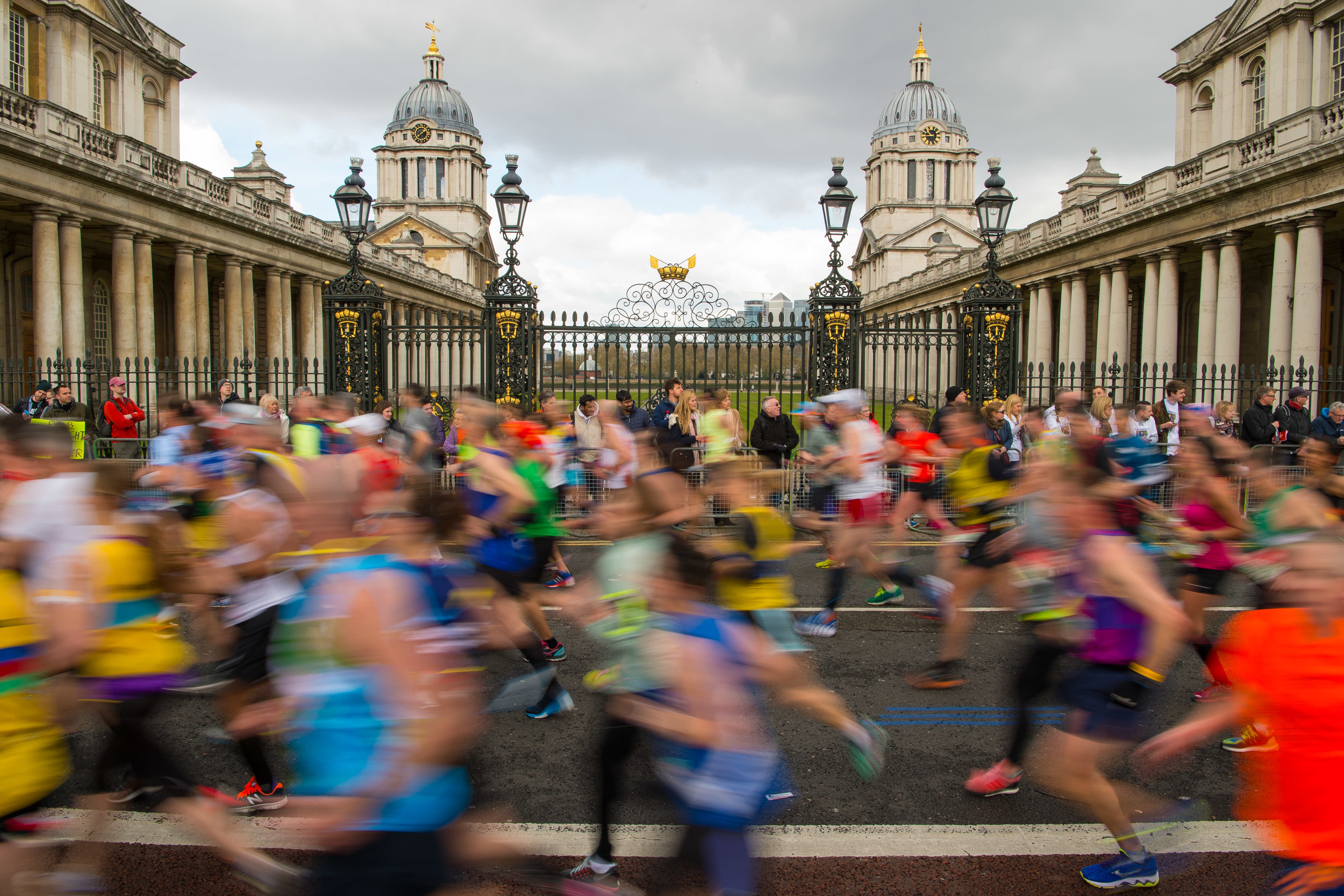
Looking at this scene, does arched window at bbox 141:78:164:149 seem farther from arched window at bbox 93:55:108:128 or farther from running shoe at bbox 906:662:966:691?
running shoe at bbox 906:662:966:691

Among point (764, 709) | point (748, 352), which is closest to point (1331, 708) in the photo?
point (764, 709)

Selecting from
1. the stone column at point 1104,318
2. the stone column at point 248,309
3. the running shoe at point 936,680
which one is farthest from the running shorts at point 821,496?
the stone column at point 248,309

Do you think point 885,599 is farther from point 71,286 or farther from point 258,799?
point 71,286

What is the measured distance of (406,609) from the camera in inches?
102

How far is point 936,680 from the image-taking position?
582 centimetres

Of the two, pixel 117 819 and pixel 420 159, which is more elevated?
Answer: pixel 420 159

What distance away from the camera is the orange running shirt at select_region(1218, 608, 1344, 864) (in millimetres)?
2480

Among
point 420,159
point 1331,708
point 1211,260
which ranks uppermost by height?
point 420,159

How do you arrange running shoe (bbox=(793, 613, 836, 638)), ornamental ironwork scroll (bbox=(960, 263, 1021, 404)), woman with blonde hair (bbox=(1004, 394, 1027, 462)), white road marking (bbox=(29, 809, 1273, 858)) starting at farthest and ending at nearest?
ornamental ironwork scroll (bbox=(960, 263, 1021, 404))
woman with blonde hair (bbox=(1004, 394, 1027, 462))
running shoe (bbox=(793, 613, 836, 638))
white road marking (bbox=(29, 809, 1273, 858))

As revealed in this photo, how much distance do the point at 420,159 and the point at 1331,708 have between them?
274ft

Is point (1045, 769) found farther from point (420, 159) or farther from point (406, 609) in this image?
point (420, 159)

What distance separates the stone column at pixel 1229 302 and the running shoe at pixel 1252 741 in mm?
20588

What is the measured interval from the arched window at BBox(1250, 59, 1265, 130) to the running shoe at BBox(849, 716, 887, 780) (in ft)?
96.3

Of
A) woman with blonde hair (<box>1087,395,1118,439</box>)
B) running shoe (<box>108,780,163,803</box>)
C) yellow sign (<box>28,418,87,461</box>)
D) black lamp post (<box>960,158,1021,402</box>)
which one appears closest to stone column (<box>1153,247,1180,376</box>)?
black lamp post (<box>960,158,1021,402</box>)
